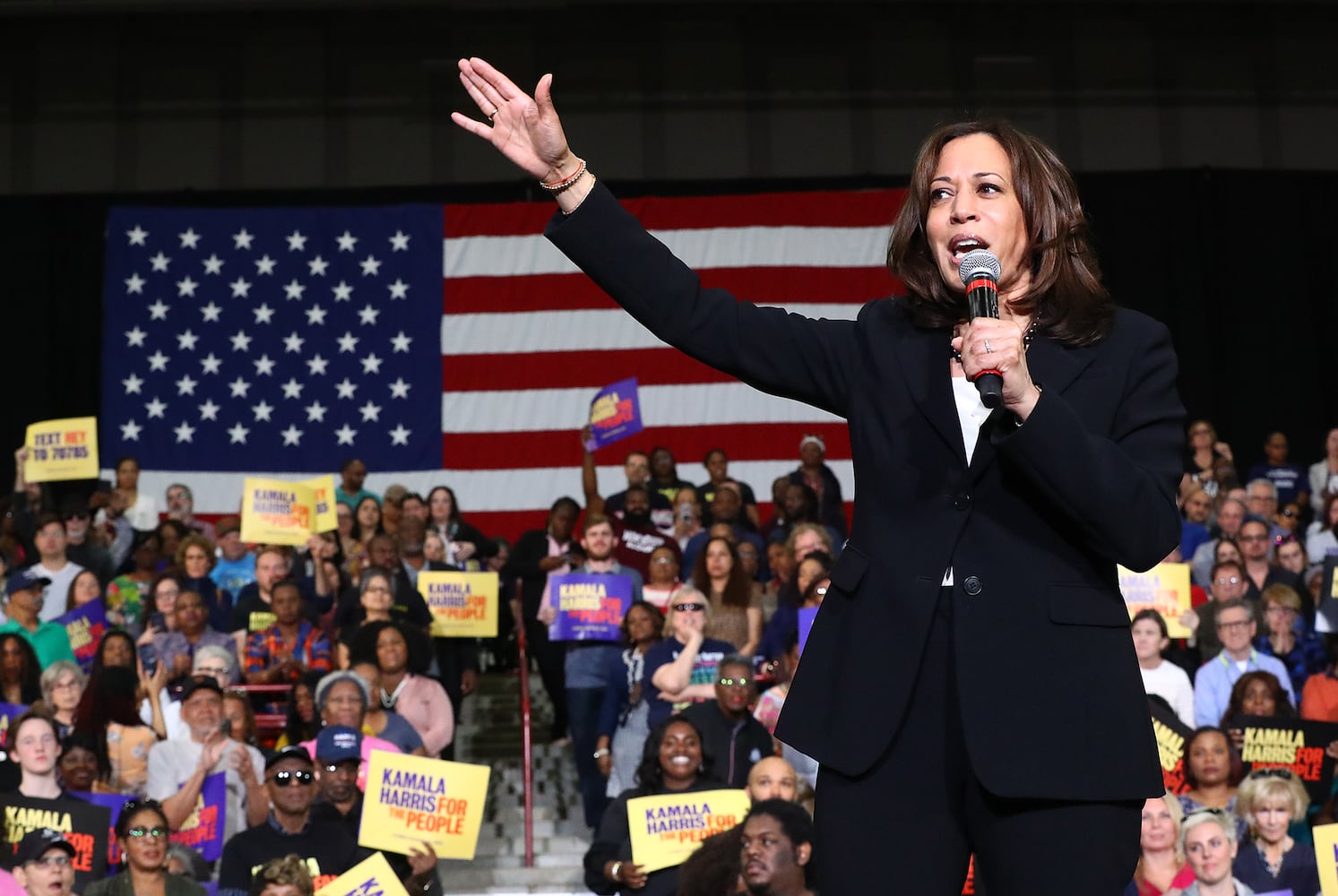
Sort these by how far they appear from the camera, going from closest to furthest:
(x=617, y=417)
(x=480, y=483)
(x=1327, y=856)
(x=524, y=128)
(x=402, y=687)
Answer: (x=524, y=128)
(x=1327, y=856)
(x=402, y=687)
(x=617, y=417)
(x=480, y=483)

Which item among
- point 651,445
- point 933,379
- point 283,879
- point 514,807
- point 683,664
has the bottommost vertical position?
point 514,807

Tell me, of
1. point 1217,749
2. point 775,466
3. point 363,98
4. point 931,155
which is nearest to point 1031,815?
point 931,155

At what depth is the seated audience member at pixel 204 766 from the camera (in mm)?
6438

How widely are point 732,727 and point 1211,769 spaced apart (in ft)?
5.76

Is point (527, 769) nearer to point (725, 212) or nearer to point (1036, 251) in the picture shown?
point (1036, 251)

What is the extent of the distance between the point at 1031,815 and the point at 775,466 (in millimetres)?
11140

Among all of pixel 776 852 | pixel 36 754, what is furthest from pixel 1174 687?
pixel 36 754

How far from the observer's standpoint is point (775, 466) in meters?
12.7

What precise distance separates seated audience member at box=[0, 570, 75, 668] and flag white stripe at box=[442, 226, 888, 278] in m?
5.62

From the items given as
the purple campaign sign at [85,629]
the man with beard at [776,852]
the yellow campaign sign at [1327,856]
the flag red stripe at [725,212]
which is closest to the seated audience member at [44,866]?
the man with beard at [776,852]

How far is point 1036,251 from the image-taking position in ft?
5.76

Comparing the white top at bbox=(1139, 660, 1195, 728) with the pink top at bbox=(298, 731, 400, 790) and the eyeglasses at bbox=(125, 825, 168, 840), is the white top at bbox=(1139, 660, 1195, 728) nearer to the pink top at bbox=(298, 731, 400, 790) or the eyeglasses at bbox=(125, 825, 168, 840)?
the pink top at bbox=(298, 731, 400, 790)

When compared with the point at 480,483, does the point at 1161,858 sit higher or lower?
lower

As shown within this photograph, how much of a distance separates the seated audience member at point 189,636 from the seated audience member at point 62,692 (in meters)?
0.65
